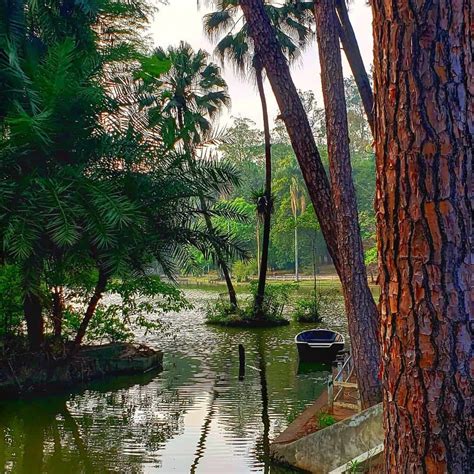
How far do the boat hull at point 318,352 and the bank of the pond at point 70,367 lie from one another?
304 cm

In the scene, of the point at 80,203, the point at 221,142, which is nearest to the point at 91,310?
the point at 80,203

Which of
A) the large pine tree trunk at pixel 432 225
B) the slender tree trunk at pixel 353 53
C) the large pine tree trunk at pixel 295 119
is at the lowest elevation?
the large pine tree trunk at pixel 432 225

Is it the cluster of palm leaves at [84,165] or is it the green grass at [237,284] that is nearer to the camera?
the cluster of palm leaves at [84,165]

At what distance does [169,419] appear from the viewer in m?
9.27

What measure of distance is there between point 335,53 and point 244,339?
12.8m

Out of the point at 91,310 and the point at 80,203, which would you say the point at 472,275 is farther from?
the point at 91,310

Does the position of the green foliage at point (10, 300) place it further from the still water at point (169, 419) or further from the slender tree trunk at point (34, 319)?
the still water at point (169, 419)

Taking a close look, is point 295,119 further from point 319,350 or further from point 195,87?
point 195,87

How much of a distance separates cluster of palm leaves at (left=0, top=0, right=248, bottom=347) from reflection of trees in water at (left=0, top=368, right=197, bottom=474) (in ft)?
6.31

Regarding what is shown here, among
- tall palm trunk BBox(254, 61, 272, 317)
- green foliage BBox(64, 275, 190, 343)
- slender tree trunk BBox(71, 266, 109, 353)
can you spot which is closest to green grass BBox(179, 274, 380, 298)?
tall palm trunk BBox(254, 61, 272, 317)

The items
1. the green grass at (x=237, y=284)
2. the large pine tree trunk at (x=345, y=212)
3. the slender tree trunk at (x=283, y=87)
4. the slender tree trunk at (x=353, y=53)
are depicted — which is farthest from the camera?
the green grass at (x=237, y=284)

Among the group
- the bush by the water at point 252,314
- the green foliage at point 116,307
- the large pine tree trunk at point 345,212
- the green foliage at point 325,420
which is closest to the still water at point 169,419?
the green foliage at point 325,420

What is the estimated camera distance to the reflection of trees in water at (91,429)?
749 cm

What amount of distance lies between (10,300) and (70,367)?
169 cm
